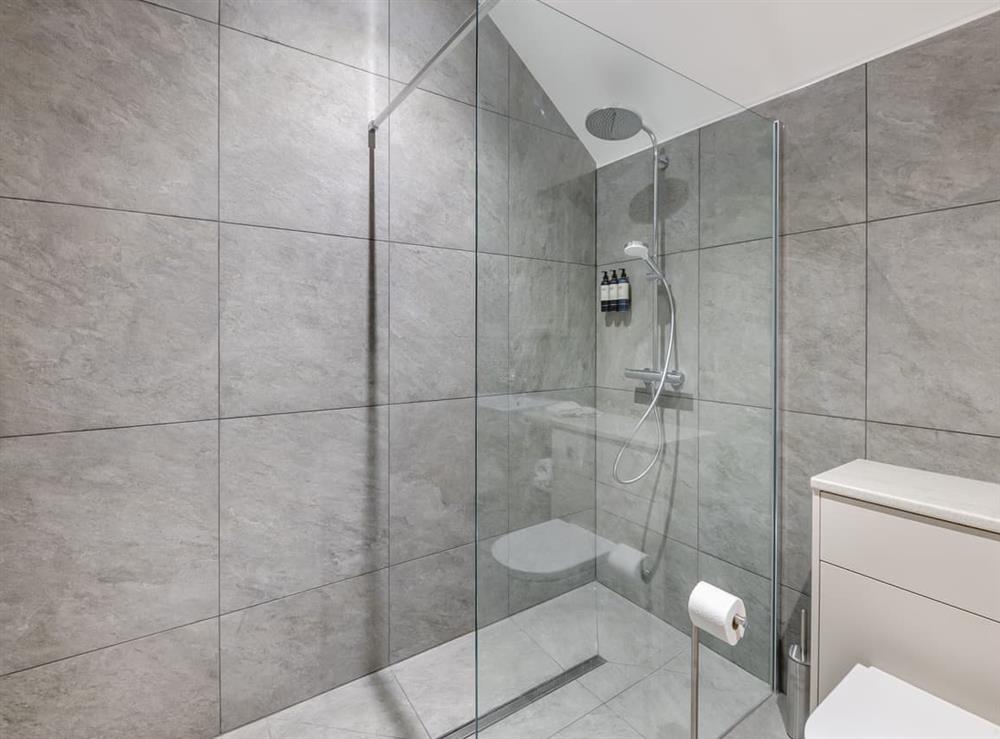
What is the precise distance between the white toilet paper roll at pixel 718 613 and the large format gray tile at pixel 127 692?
1.35 meters

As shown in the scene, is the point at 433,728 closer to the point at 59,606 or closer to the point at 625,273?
the point at 59,606

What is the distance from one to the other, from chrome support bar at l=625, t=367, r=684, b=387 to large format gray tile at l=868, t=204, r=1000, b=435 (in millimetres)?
561

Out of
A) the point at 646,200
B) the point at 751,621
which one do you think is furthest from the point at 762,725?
the point at 646,200

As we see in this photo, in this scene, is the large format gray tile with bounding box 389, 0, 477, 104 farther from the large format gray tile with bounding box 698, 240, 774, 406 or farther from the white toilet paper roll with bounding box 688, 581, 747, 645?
the white toilet paper roll with bounding box 688, 581, 747, 645

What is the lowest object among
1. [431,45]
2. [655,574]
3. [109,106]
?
[655,574]

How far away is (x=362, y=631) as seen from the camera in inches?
65.7

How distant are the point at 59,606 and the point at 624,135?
186 cm

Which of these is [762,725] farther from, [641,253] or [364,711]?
[641,253]

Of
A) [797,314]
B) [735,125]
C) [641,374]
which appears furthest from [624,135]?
[797,314]

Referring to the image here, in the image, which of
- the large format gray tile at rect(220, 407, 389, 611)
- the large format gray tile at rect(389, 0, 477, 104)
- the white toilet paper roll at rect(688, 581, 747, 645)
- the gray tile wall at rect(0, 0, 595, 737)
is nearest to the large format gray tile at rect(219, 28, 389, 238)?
the gray tile wall at rect(0, 0, 595, 737)

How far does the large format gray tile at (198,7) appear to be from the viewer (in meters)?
1.29

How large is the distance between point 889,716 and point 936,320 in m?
0.94

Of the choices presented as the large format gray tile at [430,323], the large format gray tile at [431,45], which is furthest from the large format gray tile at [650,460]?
the large format gray tile at [431,45]

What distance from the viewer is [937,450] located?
4.05 feet
